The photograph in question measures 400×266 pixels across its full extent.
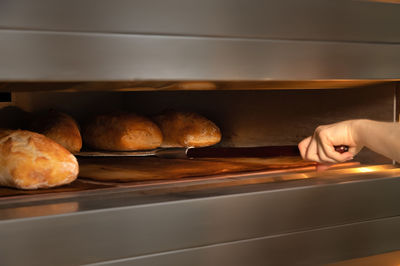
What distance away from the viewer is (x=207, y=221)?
0.85 metres

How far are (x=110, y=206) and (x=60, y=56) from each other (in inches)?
10.0

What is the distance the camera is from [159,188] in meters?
0.91

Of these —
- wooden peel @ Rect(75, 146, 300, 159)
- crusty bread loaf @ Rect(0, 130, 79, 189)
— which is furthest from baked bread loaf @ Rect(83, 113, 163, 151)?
crusty bread loaf @ Rect(0, 130, 79, 189)

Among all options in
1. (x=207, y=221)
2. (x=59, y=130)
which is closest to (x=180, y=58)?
(x=207, y=221)

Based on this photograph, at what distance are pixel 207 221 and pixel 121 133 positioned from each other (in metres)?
0.66

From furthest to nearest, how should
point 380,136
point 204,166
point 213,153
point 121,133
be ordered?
point 121,133 < point 213,153 < point 204,166 < point 380,136

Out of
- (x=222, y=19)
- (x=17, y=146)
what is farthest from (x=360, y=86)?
(x=17, y=146)

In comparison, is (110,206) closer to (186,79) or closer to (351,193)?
(186,79)

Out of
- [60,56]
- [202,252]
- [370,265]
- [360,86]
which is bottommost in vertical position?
[370,265]

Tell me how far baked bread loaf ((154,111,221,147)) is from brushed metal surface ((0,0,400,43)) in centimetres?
63

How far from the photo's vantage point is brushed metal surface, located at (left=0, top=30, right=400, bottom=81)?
0.72 m

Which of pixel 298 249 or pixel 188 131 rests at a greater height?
pixel 188 131

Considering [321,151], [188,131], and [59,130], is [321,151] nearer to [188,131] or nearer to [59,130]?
[188,131]

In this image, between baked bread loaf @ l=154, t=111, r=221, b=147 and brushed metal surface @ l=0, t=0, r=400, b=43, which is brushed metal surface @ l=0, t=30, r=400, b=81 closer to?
brushed metal surface @ l=0, t=0, r=400, b=43
